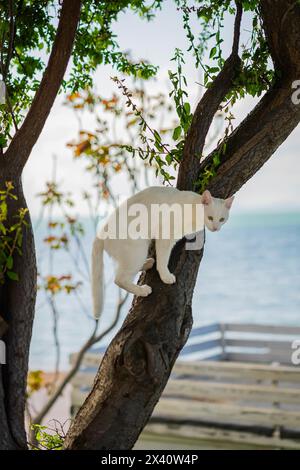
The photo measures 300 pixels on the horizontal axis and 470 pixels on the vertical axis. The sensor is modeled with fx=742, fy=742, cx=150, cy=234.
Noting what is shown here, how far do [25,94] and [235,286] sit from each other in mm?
14803

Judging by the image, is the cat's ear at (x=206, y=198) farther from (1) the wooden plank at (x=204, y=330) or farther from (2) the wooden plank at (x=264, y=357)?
(2) the wooden plank at (x=264, y=357)

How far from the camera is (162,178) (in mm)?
2363

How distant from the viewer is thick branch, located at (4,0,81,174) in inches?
85.0

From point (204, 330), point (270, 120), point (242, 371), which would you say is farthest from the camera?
point (204, 330)

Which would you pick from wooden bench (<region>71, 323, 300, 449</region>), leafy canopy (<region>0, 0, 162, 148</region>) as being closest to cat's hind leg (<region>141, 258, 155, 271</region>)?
leafy canopy (<region>0, 0, 162, 148</region>)

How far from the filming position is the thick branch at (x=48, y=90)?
85.0 inches

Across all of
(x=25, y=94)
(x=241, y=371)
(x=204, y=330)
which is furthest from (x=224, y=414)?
(x=25, y=94)

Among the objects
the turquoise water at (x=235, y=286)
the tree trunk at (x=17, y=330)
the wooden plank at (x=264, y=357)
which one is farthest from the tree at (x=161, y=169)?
the turquoise water at (x=235, y=286)

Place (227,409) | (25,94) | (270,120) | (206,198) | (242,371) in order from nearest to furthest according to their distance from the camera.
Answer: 1. (206,198)
2. (270,120)
3. (25,94)
4. (227,409)
5. (242,371)

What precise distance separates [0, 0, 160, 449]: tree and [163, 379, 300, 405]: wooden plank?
2.85 meters

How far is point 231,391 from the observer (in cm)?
498

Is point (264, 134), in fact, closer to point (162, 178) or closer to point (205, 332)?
point (162, 178)

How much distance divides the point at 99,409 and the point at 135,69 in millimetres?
1256

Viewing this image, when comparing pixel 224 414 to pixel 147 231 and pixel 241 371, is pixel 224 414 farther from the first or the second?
pixel 147 231
